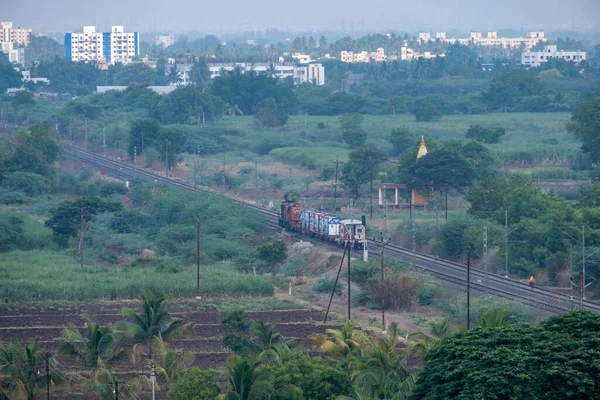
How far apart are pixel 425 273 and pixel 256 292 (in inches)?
284

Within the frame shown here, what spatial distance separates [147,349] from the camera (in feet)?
119

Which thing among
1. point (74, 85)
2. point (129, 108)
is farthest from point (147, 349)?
point (74, 85)

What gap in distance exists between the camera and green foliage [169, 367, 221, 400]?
29.0m

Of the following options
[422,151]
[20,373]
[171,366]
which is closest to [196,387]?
[171,366]

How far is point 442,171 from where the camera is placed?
72.2 meters

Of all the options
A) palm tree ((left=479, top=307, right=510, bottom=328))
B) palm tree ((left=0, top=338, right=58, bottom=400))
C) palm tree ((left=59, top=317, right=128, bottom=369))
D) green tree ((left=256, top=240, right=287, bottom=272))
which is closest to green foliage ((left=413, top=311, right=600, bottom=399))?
palm tree ((left=479, top=307, right=510, bottom=328))

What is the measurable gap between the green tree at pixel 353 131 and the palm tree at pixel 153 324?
215 ft

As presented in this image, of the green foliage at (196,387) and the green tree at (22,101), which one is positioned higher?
the green tree at (22,101)

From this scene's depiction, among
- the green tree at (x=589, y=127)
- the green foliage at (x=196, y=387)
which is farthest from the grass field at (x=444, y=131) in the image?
→ the green foliage at (x=196, y=387)

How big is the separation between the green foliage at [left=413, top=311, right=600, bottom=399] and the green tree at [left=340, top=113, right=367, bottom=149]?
71406mm

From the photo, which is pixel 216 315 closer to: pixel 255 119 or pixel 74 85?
pixel 255 119

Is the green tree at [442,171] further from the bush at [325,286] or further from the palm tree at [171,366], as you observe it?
the palm tree at [171,366]

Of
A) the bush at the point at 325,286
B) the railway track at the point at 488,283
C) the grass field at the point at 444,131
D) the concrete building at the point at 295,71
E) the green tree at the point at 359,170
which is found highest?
the concrete building at the point at 295,71

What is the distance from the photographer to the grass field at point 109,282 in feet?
154
